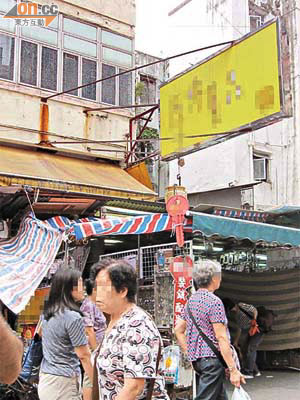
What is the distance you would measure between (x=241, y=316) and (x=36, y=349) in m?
5.94

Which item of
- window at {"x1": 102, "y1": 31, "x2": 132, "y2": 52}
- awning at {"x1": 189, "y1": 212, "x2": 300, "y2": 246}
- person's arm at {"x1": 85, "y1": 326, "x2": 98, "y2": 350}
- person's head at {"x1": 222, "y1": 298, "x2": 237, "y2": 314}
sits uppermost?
window at {"x1": 102, "y1": 31, "x2": 132, "y2": 52}

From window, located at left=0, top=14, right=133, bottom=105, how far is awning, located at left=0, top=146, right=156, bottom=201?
5.18 ft

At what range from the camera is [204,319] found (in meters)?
4.68

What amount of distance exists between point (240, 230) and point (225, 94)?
202cm

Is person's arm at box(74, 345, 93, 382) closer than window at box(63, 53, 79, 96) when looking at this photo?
Yes

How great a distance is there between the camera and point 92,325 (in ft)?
18.4

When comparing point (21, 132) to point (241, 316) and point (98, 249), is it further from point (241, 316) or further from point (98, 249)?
point (241, 316)

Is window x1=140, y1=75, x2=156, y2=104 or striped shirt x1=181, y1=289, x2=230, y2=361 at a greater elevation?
window x1=140, y1=75, x2=156, y2=104

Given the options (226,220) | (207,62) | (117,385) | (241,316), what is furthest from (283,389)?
(117,385)

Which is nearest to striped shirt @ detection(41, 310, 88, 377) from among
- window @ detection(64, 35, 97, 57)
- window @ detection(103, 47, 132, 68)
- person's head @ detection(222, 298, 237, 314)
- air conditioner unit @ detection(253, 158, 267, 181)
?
person's head @ detection(222, 298, 237, 314)

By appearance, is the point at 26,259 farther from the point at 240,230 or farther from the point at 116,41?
the point at 116,41

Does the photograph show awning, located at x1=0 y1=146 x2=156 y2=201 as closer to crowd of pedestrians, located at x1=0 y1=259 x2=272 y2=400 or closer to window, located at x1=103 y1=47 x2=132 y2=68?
window, located at x1=103 y1=47 x2=132 y2=68

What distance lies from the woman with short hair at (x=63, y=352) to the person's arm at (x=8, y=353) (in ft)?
7.98

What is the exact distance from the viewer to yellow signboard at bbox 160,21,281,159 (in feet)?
23.9
